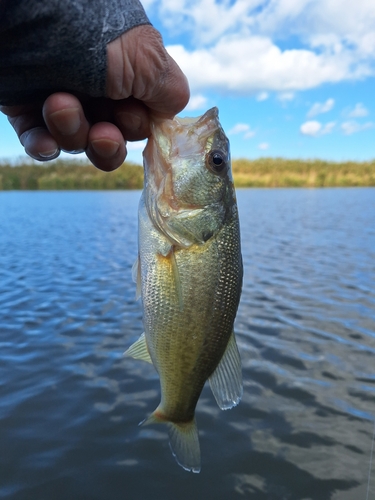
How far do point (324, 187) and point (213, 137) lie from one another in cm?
6110

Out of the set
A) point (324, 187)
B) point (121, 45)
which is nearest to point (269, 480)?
point (121, 45)

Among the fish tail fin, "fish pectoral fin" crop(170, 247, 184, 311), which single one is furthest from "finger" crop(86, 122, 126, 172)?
the fish tail fin

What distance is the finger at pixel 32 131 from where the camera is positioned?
2381 mm

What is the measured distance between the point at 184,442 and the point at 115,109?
2002mm

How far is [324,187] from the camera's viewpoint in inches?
2363

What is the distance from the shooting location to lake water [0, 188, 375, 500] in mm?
4117

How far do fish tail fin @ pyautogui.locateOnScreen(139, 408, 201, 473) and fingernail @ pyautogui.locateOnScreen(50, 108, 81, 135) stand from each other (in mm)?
1747

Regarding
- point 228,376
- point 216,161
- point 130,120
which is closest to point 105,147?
point 130,120

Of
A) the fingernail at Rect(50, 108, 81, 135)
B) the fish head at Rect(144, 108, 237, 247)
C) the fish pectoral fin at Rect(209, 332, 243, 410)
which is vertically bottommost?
the fish pectoral fin at Rect(209, 332, 243, 410)

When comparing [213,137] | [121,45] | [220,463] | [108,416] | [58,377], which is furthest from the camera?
[58,377]

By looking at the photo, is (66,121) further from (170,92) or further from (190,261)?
(190,261)

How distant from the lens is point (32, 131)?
2.43 meters

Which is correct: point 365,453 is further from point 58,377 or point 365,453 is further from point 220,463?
point 58,377

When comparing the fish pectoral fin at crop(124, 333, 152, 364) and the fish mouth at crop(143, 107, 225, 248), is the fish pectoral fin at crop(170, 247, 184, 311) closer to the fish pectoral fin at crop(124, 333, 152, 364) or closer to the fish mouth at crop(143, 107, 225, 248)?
the fish mouth at crop(143, 107, 225, 248)
